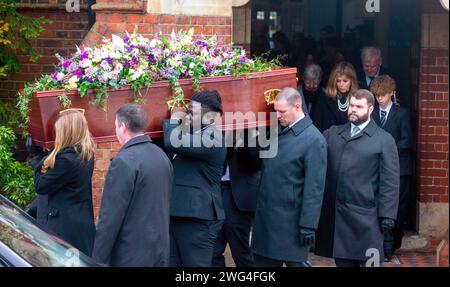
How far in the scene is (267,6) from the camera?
1559cm

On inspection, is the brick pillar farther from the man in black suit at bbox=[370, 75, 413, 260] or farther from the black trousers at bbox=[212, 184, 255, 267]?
the black trousers at bbox=[212, 184, 255, 267]

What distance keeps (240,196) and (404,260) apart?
8.75 feet

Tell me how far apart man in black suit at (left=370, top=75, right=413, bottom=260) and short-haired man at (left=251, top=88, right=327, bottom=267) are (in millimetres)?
2168

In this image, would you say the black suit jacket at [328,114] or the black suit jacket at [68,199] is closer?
the black suit jacket at [68,199]

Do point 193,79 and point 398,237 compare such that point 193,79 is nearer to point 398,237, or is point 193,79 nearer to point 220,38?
point 220,38

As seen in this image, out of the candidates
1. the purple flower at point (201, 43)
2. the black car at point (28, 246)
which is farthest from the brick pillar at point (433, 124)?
the black car at point (28, 246)

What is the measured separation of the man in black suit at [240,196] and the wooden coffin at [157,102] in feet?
1.36

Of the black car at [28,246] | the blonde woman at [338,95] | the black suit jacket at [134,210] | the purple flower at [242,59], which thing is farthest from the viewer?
the blonde woman at [338,95]

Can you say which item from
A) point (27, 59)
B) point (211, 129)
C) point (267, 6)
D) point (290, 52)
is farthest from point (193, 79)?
point (267, 6)

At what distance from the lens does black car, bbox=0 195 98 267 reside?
5246mm

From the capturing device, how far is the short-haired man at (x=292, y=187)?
7.62 m

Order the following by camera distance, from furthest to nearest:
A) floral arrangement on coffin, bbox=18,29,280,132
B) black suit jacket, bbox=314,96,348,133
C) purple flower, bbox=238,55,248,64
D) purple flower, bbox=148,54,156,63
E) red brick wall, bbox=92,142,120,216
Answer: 1. black suit jacket, bbox=314,96,348,133
2. red brick wall, bbox=92,142,120,216
3. purple flower, bbox=238,55,248,64
4. purple flower, bbox=148,54,156,63
5. floral arrangement on coffin, bbox=18,29,280,132

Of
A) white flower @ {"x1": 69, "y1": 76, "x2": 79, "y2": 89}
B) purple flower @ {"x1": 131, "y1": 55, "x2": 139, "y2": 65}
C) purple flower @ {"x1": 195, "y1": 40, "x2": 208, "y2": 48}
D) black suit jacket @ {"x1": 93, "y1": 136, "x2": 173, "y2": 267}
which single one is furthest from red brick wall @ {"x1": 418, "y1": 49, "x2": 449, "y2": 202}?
black suit jacket @ {"x1": 93, "y1": 136, "x2": 173, "y2": 267}

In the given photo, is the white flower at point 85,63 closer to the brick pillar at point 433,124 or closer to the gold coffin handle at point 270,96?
the gold coffin handle at point 270,96
